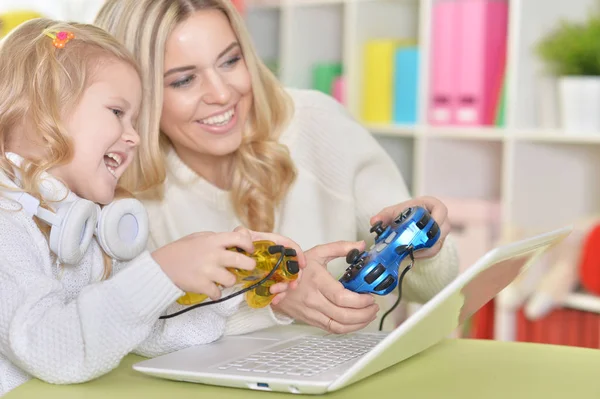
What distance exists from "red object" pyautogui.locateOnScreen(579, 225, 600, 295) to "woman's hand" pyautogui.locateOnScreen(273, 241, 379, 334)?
126cm

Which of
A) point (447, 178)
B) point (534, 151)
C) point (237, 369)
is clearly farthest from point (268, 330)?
point (447, 178)

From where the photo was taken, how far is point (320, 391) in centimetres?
87

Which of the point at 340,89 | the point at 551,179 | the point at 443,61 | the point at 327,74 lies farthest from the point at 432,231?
the point at 327,74

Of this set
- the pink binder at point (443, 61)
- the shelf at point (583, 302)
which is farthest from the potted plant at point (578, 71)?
the shelf at point (583, 302)

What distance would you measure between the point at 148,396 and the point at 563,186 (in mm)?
1997

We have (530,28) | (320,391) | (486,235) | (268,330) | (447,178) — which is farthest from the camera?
(447,178)

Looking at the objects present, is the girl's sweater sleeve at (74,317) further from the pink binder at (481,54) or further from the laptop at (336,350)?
the pink binder at (481,54)

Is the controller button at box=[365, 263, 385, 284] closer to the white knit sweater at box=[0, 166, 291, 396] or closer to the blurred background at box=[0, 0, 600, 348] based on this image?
the white knit sweater at box=[0, 166, 291, 396]

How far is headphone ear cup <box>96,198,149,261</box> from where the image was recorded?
111cm

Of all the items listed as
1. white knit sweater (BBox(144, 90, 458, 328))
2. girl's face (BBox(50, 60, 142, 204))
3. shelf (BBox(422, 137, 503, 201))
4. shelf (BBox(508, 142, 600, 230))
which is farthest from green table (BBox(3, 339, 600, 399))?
shelf (BBox(422, 137, 503, 201))

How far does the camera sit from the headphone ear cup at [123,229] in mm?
1107

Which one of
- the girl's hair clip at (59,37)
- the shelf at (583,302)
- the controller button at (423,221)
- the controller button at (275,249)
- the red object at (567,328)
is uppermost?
the girl's hair clip at (59,37)

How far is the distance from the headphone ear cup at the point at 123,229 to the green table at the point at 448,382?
0.14 m

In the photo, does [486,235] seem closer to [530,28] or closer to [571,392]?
[530,28]
